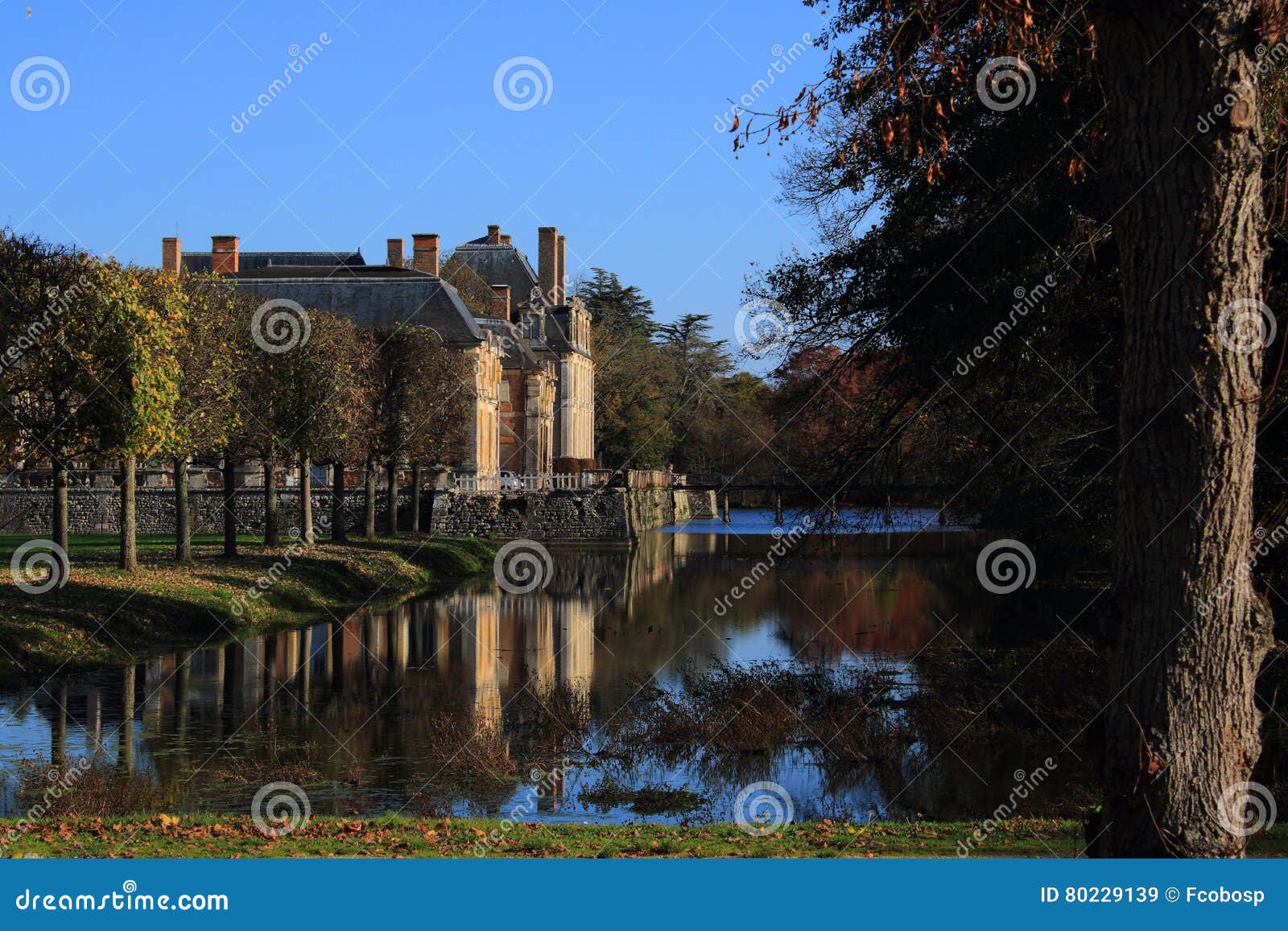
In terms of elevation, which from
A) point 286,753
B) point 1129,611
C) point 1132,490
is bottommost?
point 286,753

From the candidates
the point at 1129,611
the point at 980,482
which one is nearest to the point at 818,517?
the point at 980,482

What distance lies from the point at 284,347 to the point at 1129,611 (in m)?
29.0

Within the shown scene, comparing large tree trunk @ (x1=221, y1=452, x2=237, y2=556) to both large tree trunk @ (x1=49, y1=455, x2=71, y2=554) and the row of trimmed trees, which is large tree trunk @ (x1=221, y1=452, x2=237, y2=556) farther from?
large tree trunk @ (x1=49, y1=455, x2=71, y2=554)

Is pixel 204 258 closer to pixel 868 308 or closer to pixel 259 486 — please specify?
pixel 259 486

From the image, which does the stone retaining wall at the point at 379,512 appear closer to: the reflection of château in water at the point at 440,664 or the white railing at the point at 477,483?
the white railing at the point at 477,483

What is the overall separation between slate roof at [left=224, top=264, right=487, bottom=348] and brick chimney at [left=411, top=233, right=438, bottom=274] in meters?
3.97

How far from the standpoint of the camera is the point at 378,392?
38250mm

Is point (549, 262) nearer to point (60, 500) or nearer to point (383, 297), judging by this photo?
point (383, 297)

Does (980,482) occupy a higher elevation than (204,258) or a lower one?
lower

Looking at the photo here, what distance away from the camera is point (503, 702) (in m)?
16.5

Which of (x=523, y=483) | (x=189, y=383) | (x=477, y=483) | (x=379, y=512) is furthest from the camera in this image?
(x=523, y=483)

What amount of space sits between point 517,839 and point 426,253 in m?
53.2

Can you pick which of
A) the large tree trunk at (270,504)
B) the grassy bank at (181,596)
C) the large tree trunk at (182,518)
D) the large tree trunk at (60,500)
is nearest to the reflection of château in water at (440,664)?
the grassy bank at (181,596)

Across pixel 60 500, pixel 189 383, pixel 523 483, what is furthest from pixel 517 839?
pixel 523 483
